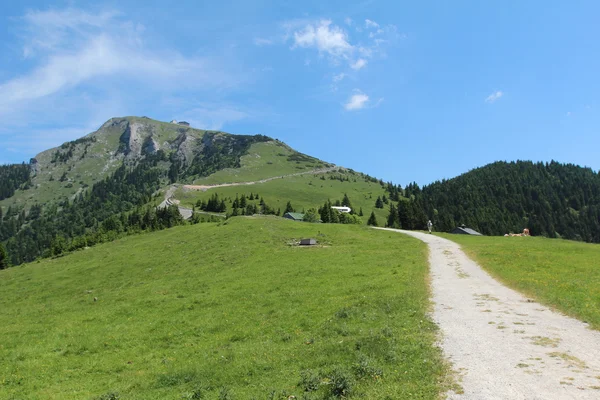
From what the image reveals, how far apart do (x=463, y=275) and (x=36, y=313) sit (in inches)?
1460

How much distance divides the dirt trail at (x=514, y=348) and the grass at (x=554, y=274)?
107 centimetres

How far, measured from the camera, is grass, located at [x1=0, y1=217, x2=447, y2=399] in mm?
11578

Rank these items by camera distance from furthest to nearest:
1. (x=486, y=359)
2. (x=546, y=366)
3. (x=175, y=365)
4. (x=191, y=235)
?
(x=191, y=235) < (x=175, y=365) < (x=486, y=359) < (x=546, y=366)

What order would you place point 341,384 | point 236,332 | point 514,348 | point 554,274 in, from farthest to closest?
1. point 554,274
2. point 236,332
3. point 514,348
4. point 341,384

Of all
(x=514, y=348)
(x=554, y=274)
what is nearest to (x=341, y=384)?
(x=514, y=348)

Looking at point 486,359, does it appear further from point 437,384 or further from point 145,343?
point 145,343

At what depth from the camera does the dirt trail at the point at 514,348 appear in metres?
Answer: 9.09

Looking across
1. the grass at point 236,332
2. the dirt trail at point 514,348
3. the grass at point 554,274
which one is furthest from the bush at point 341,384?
the grass at point 554,274

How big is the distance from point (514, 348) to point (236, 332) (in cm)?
1318

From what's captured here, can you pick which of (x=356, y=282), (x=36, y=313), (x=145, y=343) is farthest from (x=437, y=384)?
(x=36, y=313)

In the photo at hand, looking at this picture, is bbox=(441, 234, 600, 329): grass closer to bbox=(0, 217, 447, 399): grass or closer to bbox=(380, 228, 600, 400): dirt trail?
bbox=(380, 228, 600, 400): dirt trail

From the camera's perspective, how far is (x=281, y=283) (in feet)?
101

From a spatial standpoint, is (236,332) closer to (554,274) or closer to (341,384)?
(341,384)

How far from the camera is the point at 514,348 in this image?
40.0 ft
